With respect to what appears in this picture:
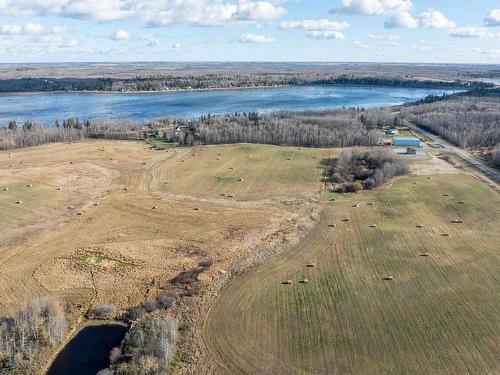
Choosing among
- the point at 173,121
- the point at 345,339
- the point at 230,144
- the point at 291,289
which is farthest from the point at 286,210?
the point at 173,121

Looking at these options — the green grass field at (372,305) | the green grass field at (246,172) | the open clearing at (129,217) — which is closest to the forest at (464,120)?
the green grass field at (246,172)

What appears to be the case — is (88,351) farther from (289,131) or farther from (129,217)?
(289,131)

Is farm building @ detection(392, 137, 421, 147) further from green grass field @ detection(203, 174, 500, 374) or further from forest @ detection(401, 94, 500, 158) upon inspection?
green grass field @ detection(203, 174, 500, 374)

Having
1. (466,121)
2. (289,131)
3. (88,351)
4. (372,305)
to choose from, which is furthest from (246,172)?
(466,121)

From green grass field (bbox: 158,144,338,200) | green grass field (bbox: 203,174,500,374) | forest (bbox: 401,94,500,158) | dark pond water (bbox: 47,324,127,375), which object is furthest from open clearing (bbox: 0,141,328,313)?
forest (bbox: 401,94,500,158)

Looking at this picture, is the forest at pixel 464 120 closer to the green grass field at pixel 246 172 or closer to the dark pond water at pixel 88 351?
the green grass field at pixel 246 172
